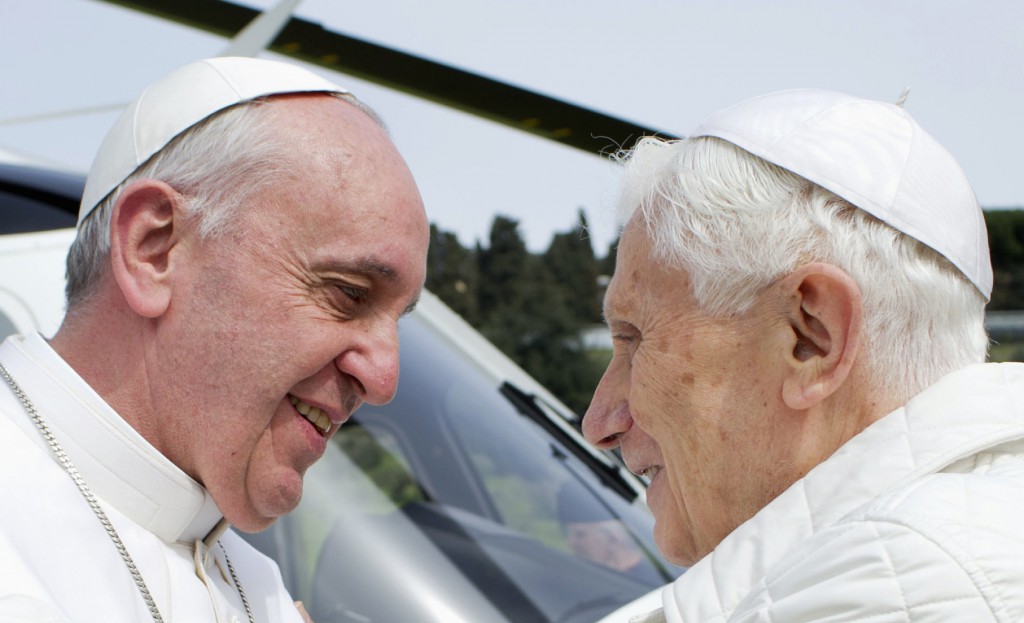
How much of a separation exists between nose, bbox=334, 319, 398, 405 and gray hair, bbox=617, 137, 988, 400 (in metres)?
0.51

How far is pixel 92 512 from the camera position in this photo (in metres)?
1.60

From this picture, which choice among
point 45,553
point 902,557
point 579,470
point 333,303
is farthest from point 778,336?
point 579,470

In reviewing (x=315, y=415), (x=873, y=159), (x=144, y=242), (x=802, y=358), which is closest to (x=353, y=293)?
(x=315, y=415)

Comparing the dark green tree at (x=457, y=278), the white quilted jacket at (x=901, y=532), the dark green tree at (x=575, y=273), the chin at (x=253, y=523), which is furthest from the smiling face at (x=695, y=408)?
the dark green tree at (x=575, y=273)

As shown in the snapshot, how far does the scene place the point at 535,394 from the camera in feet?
12.1

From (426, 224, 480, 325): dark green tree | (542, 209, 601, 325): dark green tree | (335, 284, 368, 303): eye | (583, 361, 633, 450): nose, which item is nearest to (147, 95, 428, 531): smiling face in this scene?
(335, 284, 368, 303): eye

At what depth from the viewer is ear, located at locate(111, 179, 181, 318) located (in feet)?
5.35

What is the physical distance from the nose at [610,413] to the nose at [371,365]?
0.35 m

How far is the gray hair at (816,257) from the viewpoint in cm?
150

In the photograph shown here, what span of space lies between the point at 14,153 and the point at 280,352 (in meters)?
2.35

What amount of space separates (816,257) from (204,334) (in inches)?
37.4

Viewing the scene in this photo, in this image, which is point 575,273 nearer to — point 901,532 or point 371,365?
point 371,365

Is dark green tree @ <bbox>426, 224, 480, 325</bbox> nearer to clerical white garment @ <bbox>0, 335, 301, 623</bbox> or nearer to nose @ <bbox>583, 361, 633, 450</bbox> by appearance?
nose @ <bbox>583, 361, 633, 450</bbox>

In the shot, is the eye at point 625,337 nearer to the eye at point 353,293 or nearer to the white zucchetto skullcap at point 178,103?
the eye at point 353,293
